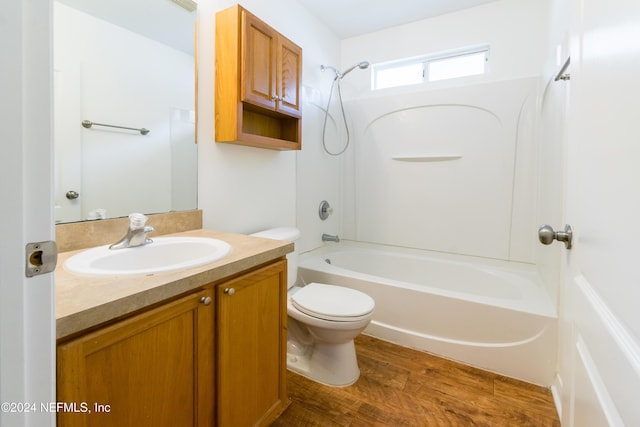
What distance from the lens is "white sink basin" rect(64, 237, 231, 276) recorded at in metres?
0.87

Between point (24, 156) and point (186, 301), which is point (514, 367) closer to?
point (186, 301)

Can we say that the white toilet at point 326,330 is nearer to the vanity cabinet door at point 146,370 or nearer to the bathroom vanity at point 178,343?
→ the bathroom vanity at point 178,343

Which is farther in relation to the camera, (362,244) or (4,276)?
(362,244)

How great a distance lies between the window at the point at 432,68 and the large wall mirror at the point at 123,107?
1.87 metres

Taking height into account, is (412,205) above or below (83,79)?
below

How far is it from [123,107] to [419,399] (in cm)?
193

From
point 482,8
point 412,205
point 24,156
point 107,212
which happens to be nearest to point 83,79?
point 107,212

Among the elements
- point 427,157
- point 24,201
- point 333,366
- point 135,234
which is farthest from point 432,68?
point 24,201

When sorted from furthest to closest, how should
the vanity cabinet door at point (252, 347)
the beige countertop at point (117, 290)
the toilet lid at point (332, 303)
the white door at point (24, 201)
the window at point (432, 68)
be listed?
1. the window at point (432, 68)
2. the toilet lid at point (332, 303)
3. the vanity cabinet door at point (252, 347)
4. the beige countertop at point (117, 290)
5. the white door at point (24, 201)

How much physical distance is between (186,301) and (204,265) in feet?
0.40

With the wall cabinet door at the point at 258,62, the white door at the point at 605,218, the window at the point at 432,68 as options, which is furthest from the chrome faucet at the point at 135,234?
the window at the point at 432,68

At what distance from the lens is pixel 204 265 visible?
94cm

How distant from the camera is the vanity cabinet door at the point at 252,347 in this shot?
0.99m

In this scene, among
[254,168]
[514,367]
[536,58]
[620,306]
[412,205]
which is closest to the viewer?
[620,306]
